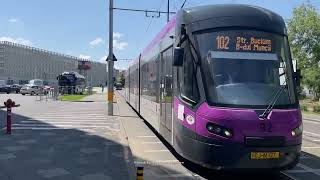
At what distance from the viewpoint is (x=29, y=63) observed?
129625 millimetres

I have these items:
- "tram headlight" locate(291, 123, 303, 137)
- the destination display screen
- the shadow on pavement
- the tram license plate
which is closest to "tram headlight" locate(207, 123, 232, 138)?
the tram license plate

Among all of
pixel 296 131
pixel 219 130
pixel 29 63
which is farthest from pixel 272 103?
pixel 29 63

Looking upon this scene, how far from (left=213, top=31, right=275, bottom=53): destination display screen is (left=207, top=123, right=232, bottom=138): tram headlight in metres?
1.43

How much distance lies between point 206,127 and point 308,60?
4511cm

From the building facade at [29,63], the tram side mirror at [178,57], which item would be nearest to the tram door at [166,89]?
the tram side mirror at [178,57]

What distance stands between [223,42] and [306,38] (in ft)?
149

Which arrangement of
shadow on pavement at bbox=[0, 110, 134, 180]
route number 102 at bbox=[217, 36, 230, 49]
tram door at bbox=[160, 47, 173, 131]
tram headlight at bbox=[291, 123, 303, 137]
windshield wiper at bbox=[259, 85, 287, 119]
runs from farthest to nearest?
tram door at bbox=[160, 47, 173, 131], shadow on pavement at bbox=[0, 110, 134, 180], route number 102 at bbox=[217, 36, 230, 49], tram headlight at bbox=[291, 123, 303, 137], windshield wiper at bbox=[259, 85, 287, 119]

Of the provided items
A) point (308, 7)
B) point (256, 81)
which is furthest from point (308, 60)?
point (256, 81)

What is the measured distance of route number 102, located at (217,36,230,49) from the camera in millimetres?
8984

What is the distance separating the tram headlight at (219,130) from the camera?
8272 millimetres

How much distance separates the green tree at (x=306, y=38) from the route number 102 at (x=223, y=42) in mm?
41896

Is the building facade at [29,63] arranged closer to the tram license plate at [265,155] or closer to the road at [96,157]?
the road at [96,157]

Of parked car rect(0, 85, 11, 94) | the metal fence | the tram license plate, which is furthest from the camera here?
parked car rect(0, 85, 11, 94)

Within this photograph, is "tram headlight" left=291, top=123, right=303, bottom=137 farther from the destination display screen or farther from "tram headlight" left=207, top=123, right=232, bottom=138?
the destination display screen
